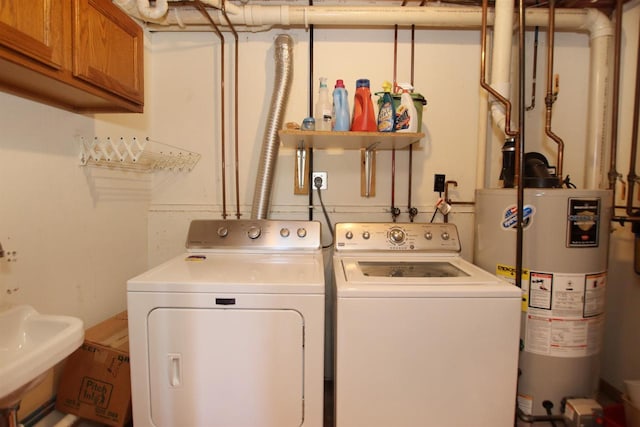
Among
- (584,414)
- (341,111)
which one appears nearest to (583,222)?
(584,414)

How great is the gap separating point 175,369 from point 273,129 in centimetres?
135

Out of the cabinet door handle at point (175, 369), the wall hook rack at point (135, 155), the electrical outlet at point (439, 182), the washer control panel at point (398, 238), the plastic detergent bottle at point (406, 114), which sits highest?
the plastic detergent bottle at point (406, 114)

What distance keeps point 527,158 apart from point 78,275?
7.81 ft

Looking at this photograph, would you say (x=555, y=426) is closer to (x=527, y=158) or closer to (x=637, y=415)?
(x=637, y=415)

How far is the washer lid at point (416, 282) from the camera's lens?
120 centimetres

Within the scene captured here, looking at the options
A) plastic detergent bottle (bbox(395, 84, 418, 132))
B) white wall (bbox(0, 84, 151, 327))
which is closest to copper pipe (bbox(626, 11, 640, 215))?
plastic detergent bottle (bbox(395, 84, 418, 132))

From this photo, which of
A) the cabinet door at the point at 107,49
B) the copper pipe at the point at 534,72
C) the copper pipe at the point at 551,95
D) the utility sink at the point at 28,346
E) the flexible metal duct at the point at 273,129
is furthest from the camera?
the copper pipe at the point at 534,72

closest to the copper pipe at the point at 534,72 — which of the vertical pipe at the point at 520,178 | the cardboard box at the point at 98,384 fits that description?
the vertical pipe at the point at 520,178

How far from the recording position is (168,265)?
56.8 inches

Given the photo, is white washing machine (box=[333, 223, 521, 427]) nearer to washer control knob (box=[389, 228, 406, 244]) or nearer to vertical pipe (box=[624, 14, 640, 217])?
washer control knob (box=[389, 228, 406, 244])

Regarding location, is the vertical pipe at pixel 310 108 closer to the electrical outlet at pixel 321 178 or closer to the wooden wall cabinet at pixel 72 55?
the electrical outlet at pixel 321 178

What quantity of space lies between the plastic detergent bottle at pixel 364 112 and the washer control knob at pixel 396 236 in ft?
1.85

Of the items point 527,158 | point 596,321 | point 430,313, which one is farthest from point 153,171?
point 596,321

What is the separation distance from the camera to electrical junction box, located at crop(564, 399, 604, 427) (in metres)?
1.45
